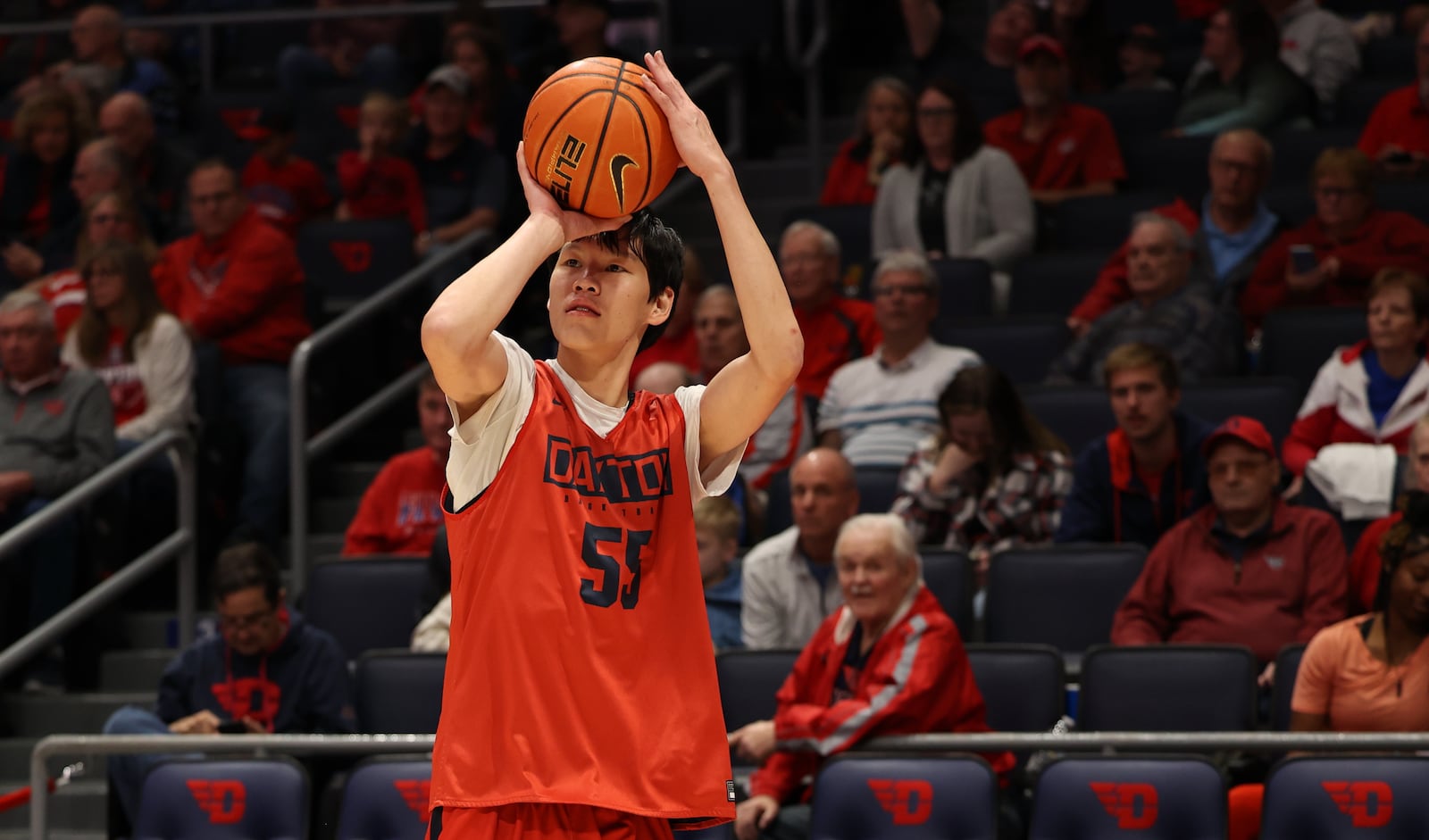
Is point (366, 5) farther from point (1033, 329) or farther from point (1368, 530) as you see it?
point (1368, 530)

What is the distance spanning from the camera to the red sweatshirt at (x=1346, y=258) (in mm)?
6953

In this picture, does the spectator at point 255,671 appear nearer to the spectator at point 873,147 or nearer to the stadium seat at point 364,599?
the stadium seat at point 364,599

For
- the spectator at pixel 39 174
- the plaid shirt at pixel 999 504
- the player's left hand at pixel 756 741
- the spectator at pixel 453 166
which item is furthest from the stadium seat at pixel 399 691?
the spectator at pixel 39 174

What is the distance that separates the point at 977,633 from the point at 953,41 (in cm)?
414

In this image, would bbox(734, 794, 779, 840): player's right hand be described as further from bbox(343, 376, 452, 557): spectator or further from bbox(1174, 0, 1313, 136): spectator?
bbox(1174, 0, 1313, 136): spectator

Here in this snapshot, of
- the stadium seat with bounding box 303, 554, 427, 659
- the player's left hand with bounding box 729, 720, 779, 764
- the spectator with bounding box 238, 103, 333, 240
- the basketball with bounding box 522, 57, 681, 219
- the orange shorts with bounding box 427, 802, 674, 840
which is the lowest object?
the player's left hand with bounding box 729, 720, 779, 764

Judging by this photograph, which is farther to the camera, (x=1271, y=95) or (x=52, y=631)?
(x=1271, y=95)

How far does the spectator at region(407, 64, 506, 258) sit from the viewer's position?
28.0 feet

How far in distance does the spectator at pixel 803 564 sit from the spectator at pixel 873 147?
8.20 ft

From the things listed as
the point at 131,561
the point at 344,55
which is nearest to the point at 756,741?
the point at 131,561

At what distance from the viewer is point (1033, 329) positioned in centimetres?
715

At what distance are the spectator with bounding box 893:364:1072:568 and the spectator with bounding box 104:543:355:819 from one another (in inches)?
74.2

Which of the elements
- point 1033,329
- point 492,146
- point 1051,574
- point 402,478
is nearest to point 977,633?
point 1051,574

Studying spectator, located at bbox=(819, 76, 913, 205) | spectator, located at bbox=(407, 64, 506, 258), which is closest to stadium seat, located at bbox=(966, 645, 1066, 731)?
spectator, located at bbox=(819, 76, 913, 205)
